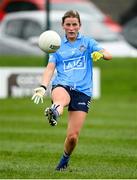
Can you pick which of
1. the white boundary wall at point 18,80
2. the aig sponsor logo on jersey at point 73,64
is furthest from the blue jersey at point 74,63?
the white boundary wall at point 18,80

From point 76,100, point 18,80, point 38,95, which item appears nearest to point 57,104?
point 38,95

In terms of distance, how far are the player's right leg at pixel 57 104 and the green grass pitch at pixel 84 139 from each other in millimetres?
745

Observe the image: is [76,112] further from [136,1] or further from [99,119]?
[136,1]

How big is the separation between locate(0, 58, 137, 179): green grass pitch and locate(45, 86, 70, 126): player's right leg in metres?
0.74

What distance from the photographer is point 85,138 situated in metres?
18.5

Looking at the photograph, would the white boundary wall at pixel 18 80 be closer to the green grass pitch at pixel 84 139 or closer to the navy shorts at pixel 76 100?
the green grass pitch at pixel 84 139

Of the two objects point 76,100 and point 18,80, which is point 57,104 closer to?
point 76,100

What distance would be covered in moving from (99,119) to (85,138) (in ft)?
12.3

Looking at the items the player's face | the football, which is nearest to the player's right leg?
the football

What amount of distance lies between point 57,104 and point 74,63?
73 centimetres

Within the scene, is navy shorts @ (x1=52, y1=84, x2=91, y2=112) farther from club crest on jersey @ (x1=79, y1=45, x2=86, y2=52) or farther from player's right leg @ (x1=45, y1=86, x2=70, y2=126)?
club crest on jersey @ (x1=79, y1=45, x2=86, y2=52)

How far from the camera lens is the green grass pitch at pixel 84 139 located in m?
13.4

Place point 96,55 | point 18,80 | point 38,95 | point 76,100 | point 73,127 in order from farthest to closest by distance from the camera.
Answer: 1. point 18,80
2. point 76,100
3. point 73,127
4. point 96,55
5. point 38,95

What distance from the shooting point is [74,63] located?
13430 mm
